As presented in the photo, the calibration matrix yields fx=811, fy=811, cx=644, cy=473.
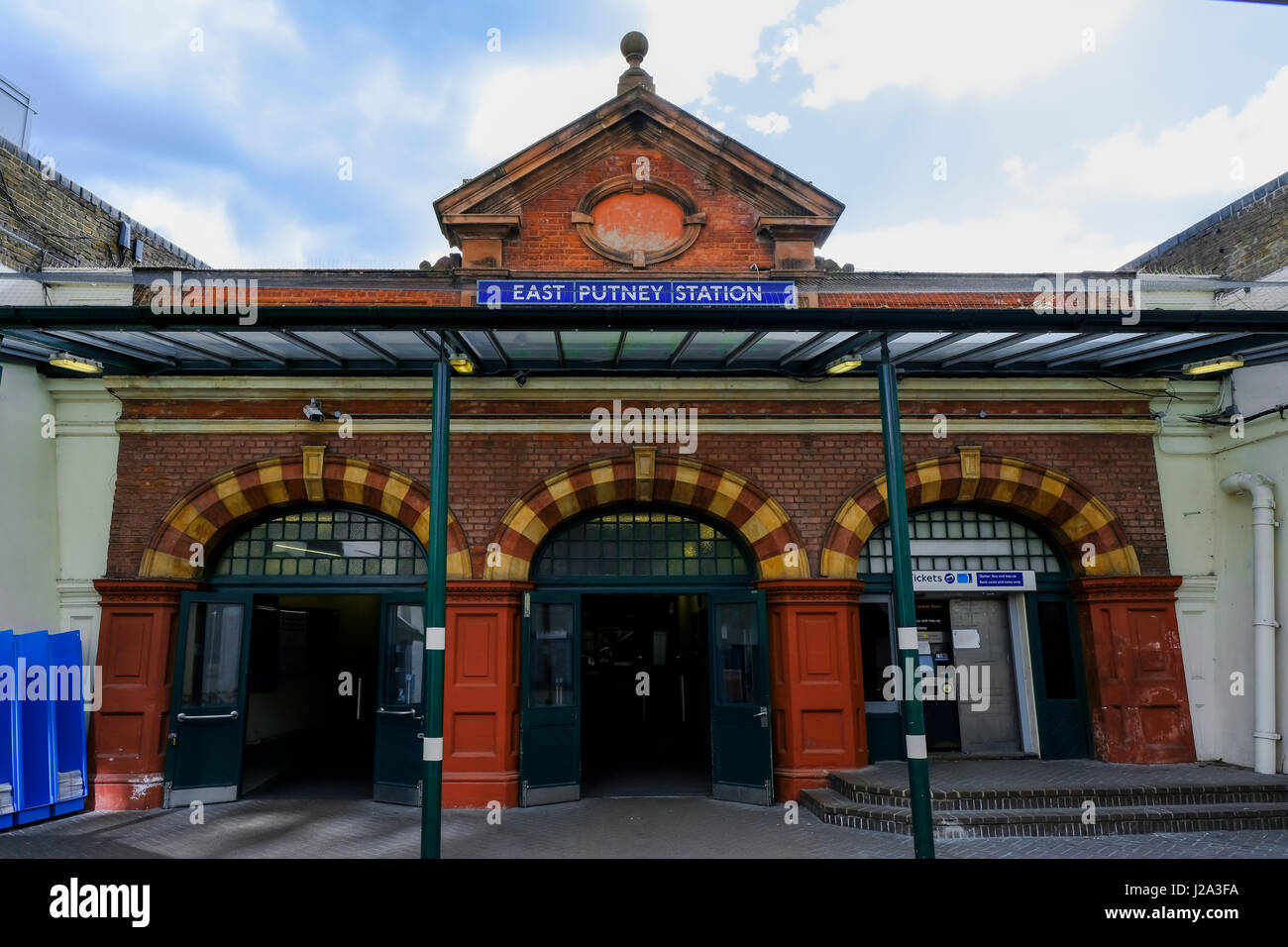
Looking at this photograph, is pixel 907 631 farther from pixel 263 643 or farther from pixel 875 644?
pixel 263 643

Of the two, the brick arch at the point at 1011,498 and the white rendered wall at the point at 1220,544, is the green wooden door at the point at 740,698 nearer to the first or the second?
the brick arch at the point at 1011,498

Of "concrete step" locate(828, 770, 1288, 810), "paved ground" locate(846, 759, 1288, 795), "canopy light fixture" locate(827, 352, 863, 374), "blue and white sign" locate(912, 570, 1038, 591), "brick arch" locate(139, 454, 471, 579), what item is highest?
"canopy light fixture" locate(827, 352, 863, 374)

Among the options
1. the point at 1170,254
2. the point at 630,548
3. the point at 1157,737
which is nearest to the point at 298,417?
the point at 630,548

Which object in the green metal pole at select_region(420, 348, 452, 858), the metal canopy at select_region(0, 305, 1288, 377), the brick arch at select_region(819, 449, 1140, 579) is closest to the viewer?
the green metal pole at select_region(420, 348, 452, 858)

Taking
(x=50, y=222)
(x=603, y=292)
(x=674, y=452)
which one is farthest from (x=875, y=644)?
(x=50, y=222)

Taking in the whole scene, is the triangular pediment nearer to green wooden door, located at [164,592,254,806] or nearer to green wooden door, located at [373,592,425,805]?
green wooden door, located at [373,592,425,805]

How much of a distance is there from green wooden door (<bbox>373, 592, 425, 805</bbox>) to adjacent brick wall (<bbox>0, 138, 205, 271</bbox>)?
6.37 meters

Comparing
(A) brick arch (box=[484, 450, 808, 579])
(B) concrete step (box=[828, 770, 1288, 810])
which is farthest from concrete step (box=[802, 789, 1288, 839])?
(A) brick arch (box=[484, 450, 808, 579])

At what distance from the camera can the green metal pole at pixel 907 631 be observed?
20.6 ft

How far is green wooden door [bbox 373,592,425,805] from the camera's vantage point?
9383 millimetres

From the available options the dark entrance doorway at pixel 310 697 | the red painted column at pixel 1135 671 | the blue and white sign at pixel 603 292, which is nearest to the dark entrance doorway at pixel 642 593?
the dark entrance doorway at pixel 310 697

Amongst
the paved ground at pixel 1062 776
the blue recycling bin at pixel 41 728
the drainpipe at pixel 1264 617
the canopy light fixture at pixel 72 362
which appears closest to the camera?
the canopy light fixture at pixel 72 362

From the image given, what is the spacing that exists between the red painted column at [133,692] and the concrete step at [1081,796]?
7.94 m
